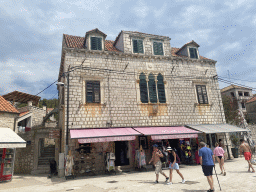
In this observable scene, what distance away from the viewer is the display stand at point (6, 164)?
33.3 ft

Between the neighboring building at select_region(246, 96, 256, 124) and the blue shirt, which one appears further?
the neighboring building at select_region(246, 96, 256, 124)

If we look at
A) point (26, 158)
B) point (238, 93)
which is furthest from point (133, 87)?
point (238, 93)

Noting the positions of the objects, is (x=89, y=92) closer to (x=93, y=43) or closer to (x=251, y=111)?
(x=93, y=43)

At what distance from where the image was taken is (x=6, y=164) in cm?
1047

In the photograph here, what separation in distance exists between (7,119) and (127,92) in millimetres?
8520

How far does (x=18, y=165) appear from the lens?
14.6 meters

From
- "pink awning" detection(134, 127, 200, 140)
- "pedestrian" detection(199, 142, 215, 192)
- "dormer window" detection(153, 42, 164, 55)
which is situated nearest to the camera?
"pedestrian" detection(199, 142, 215, 192)

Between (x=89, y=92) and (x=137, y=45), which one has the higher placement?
(x=137, y=45)

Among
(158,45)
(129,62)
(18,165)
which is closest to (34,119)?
(18,165)

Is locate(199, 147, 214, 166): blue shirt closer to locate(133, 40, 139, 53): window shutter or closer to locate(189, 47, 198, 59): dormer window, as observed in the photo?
locate(133, 40, 139, 53): window shutter

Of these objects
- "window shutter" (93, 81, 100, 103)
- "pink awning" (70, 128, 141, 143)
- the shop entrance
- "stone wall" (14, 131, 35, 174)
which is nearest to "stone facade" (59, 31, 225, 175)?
"window shutter" (93, 81, 100, 103)

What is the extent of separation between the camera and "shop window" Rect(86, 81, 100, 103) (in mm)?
12211

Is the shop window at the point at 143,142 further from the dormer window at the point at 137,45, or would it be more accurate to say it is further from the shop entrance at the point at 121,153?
the dormer window at the point at 137,45

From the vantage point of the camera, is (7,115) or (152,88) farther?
(152,88)
